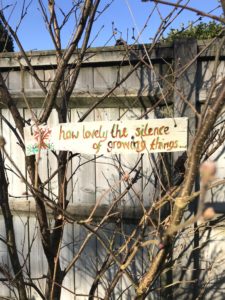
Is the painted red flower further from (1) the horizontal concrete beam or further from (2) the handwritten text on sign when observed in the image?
(1) the horizontal concrete beam

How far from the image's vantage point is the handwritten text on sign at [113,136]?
141cm

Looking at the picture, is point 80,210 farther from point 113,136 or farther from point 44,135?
point 113,136

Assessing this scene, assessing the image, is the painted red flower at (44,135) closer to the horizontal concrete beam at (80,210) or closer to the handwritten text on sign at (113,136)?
the handwritten text on sign at (113,136)

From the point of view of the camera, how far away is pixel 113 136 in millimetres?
1485

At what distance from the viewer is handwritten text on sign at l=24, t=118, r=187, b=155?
4.61 feet

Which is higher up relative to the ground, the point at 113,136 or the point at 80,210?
the point at 113,136

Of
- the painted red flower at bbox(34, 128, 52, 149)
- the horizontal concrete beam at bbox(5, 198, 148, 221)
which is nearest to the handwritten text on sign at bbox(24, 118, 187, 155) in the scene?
the painted red flower at bbox(34, 128, 52, 149)

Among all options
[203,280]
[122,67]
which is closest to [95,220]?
[203,280]

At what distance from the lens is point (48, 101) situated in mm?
1762

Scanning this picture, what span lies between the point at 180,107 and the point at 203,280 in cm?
107

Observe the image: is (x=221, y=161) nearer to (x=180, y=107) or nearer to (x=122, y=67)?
(x=180, y=107)

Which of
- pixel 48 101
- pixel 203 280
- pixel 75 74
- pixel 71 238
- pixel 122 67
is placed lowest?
pixel 203 280

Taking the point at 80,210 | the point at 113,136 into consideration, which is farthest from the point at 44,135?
the point at 80,210

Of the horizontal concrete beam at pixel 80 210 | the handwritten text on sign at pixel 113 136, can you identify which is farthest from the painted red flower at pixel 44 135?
the horizontal concrete beam at pixel 80 210
